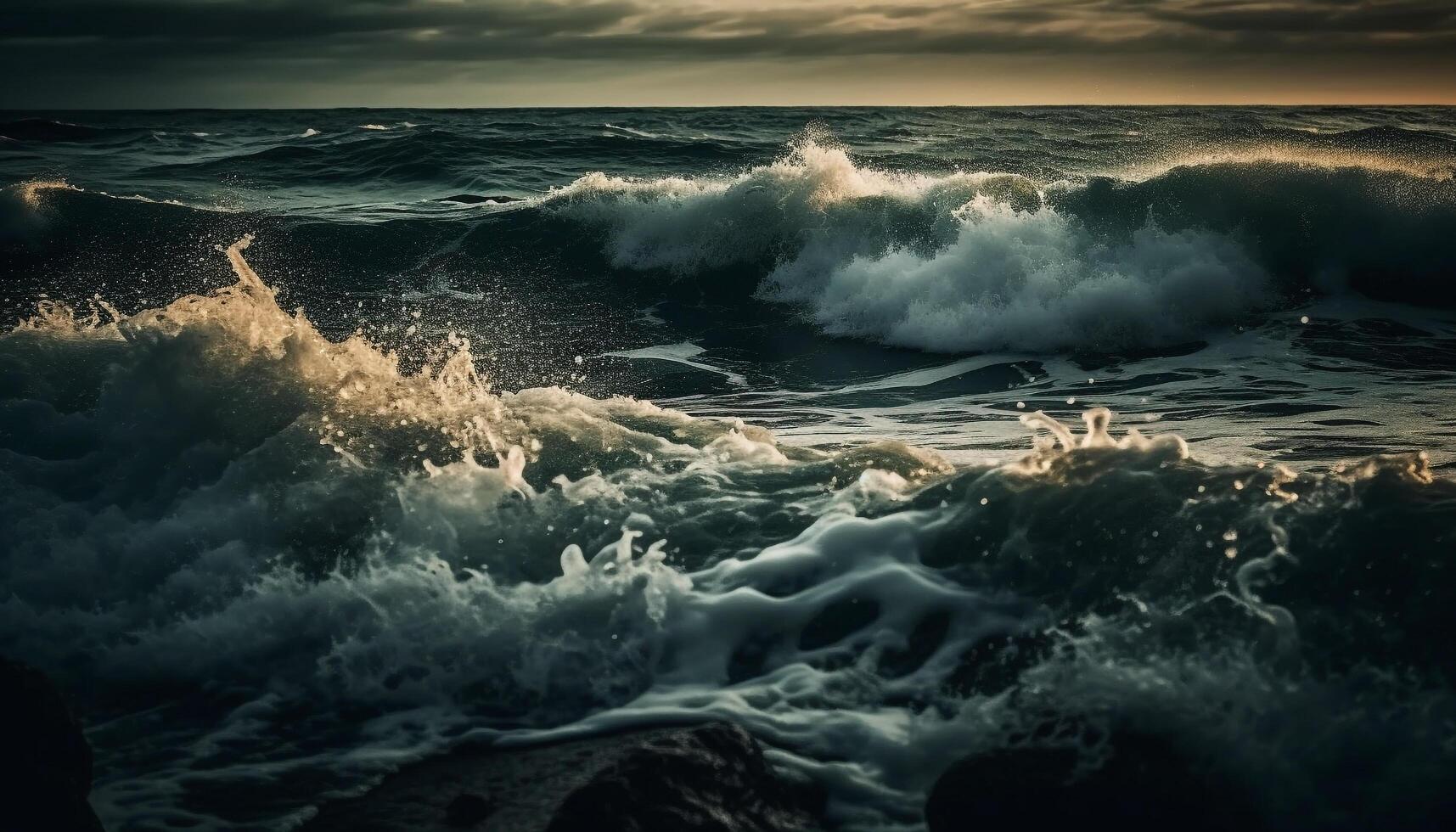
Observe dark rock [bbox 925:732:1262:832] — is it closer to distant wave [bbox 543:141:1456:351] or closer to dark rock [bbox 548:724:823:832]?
dark rock [bbox 548:724:823:832]

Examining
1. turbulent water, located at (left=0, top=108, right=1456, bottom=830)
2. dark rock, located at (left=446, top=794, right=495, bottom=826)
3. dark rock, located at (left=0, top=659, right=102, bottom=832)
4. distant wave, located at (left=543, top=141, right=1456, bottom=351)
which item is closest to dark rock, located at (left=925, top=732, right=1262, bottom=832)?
turbulent water, located at (left=0, top=108, right=1456, bottom=830)

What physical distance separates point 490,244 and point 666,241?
2359mm

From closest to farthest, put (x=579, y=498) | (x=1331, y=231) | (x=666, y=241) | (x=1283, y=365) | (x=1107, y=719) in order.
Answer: (x=1107, y=719)
(x=579, y=498)
(x=1283, y=365)
(x=1331, y=231)
(x=666, y=241)

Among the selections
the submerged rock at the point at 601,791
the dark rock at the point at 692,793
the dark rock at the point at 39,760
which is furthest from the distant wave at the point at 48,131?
the dark rock at the point at 692,793

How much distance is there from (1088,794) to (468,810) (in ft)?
5.21

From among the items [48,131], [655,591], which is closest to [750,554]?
[655,591]

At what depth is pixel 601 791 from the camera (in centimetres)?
261

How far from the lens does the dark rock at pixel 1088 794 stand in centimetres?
277

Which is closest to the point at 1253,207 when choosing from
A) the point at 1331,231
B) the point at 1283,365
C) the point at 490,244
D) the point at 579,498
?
the point at 1331,231

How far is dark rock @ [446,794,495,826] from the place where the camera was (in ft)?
9.23

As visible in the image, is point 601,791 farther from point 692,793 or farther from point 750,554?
point 750,554

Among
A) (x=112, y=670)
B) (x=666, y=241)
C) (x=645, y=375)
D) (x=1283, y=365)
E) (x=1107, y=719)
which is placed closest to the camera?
(x=1107, y=719)

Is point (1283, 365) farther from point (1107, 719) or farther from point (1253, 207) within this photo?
point (1107, 719)

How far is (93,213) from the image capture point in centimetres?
1444
